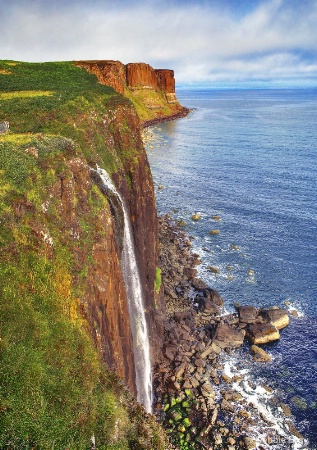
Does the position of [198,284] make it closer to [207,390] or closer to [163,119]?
[207,390]

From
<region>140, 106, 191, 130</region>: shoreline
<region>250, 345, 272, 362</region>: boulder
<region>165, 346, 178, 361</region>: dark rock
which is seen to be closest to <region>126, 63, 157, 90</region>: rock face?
<region>140, 106, 191, 130</region>: shoreline

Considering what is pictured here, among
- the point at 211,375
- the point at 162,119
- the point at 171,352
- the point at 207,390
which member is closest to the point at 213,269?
the point at 171,352

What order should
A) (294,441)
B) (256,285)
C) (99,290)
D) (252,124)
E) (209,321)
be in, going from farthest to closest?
(252,124), (256,285), (209,321), (294,441), (99,290)

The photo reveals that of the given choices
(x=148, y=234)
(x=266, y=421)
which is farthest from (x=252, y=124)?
(x=266, y=421)

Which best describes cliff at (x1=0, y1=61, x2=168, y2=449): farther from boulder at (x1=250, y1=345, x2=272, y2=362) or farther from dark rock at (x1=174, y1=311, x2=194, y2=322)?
boulder at (x1=250, y1=345, x2=272, y2=362)

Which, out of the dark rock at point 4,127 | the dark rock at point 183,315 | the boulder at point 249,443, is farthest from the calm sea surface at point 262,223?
the dark rock at point 4,127

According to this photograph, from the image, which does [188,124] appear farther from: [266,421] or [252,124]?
[266,421]
